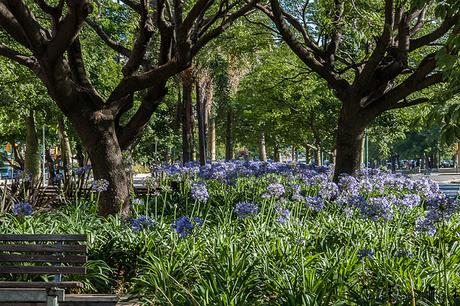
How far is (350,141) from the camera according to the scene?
12.2 metres

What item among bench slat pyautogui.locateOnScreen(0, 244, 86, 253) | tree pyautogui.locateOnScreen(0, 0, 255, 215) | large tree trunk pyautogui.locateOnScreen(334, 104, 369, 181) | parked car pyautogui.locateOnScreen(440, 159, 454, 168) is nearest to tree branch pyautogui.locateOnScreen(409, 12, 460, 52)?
large tree trunk pyautogui.locateOnScreen(334, 104, 369, 181)

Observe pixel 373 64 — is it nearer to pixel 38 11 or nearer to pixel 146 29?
pixel 146 29

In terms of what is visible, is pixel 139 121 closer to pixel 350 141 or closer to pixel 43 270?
pixel 350 141

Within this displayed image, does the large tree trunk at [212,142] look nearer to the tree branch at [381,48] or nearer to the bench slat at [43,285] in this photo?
the tree branch at [381,48]

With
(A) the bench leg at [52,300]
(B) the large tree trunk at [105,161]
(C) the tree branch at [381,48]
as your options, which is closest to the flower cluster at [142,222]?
(A) the bench leg at [52,300]

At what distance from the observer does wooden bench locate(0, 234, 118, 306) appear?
467cm

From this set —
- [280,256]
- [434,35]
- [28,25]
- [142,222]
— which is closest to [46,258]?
[142,222]

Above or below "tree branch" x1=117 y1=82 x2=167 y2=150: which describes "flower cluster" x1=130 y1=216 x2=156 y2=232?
below

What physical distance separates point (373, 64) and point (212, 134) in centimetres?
2274

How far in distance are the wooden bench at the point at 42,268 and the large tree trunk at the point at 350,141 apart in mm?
7704

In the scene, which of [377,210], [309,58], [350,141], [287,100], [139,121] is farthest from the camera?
[287,100]

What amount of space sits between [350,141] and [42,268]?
8.35 metres

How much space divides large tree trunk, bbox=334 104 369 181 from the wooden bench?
7.70m

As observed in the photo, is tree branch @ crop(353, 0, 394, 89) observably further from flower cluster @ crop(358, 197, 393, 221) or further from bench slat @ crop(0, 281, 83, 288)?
bench slat @ crop(0, 281, 83, 288)
